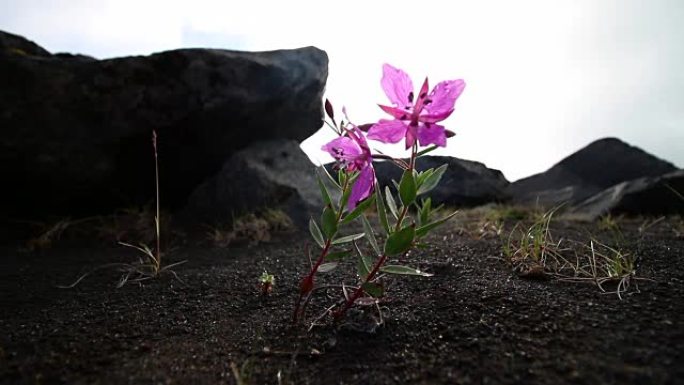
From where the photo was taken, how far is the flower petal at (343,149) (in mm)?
1022

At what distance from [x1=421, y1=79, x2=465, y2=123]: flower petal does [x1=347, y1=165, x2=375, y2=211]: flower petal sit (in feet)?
0.58

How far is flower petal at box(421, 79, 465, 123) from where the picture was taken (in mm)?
928

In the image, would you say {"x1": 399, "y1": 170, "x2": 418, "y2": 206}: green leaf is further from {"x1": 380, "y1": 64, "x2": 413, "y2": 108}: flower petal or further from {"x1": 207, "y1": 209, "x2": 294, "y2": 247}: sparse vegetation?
{"x1": 207, "y1": 209, "x2": 294, "y2": 247}: sparse vegetation

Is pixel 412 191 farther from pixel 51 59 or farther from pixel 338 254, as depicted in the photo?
pixel 51 59

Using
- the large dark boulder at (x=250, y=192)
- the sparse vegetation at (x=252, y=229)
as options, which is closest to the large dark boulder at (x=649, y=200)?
the large dark boulder at (x=250, y=192)

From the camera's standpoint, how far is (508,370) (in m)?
0.80

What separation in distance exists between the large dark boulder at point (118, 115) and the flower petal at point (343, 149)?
2.01 metres

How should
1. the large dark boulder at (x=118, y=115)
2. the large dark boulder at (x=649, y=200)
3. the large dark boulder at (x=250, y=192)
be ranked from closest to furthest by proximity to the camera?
the large dark boulder at (x=118, y=115), the large dark boulder at (x=250, y=192), the large dark boulder at (x=649, y=200)

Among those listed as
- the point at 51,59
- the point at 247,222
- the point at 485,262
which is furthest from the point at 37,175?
the point at 485,262

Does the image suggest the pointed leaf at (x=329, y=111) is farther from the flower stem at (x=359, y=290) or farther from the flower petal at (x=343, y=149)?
the flower stem at (x=359, y=290)

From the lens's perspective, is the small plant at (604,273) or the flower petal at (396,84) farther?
the small plant at (604,273)

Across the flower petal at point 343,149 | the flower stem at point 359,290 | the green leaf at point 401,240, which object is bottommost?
the flower stem at point 359,290

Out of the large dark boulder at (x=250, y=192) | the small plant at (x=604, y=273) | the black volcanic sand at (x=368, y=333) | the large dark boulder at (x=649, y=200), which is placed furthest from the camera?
the large dark boulder at (x=649, y=200)

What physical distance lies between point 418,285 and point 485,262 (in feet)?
1.23
